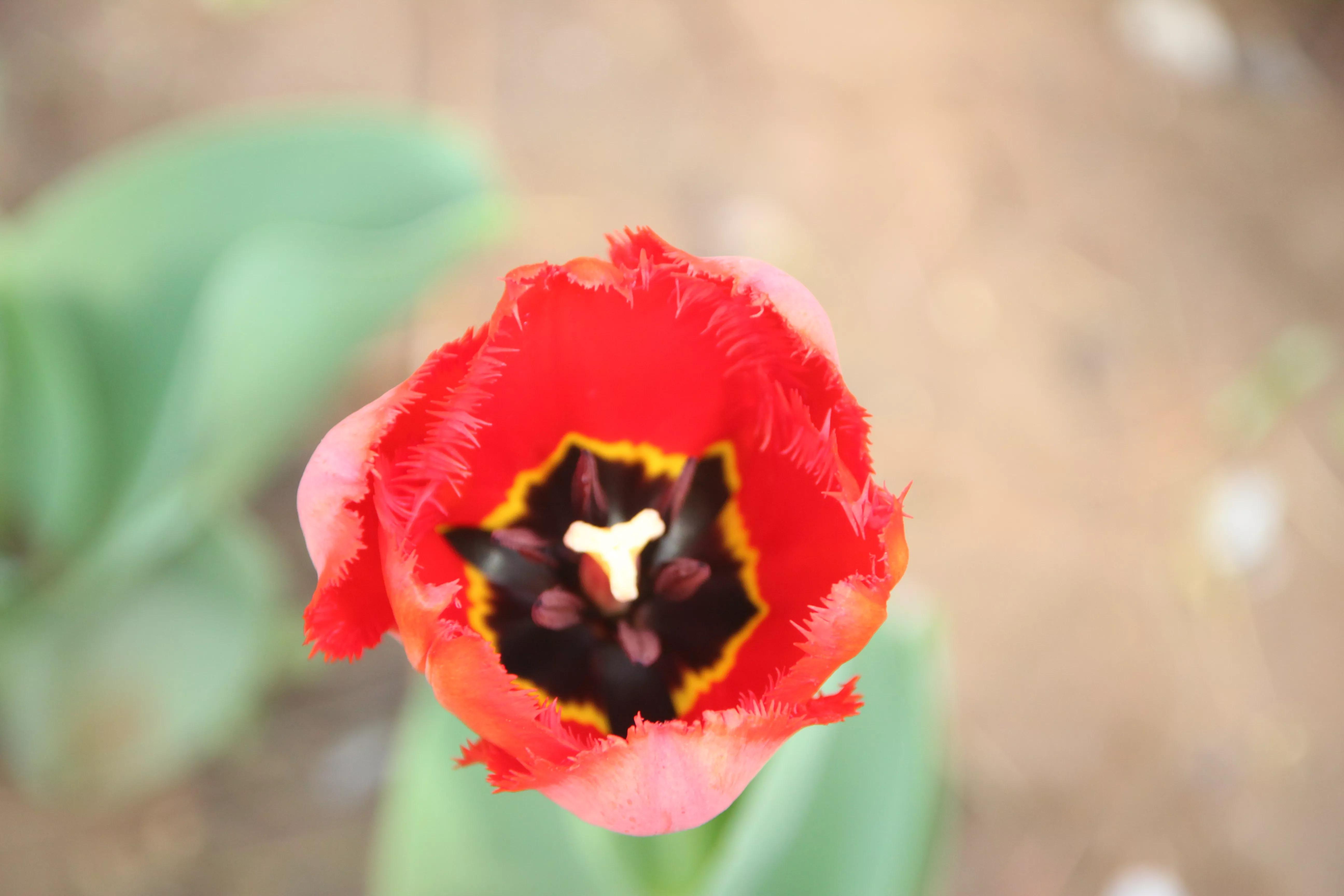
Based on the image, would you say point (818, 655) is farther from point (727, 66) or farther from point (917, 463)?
point (727, 66)

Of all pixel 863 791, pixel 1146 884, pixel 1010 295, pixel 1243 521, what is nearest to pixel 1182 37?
pixel 1010 295

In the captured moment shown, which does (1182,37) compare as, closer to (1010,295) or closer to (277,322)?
(1010,295)

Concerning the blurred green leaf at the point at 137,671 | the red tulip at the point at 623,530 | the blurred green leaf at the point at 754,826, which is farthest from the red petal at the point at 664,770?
the blurred green leaf at the point at 137,671

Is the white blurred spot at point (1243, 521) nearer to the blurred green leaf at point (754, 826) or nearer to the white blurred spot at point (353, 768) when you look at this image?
the blurred green leaf at point (754, 826)

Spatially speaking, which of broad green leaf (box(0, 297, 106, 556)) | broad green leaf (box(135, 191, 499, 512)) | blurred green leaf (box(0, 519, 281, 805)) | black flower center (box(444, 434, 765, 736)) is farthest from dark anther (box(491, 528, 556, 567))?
blurred green leaf (box(0, 519, 281, 805))

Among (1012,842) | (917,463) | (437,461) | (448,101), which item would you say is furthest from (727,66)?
(437,461)

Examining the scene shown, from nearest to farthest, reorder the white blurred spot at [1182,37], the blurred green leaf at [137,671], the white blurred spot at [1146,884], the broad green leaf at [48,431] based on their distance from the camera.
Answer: the broad green leaf at [48,431], the blurred green leaf at [137,671], the white blurred spot at [1146,884], the white blurred spot at [1182,37]
